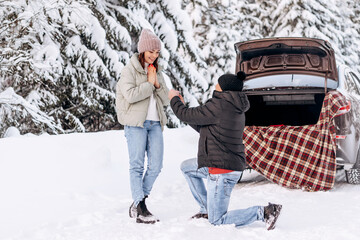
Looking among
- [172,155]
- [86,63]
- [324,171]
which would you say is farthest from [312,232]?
[86,63]

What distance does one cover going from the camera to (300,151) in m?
6.09

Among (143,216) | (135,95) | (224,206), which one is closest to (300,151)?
(224,206)

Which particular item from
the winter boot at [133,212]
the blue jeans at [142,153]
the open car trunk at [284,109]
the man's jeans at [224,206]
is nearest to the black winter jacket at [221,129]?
the man's jeans at [224,206]

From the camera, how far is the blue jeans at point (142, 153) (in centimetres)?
457

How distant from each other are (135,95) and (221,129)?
922 mm

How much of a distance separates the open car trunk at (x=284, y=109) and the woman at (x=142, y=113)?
3196 millimetres

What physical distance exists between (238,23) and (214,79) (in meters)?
4.13

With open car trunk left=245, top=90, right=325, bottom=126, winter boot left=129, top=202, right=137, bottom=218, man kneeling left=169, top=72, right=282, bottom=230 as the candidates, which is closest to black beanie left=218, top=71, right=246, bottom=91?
man kneeling left=169, top=72, right=282, bottom=230

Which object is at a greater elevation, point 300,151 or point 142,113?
point 142,113

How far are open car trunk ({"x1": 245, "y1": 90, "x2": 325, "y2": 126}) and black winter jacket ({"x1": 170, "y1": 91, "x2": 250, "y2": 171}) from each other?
3466mm

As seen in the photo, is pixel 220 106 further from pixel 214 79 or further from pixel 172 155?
pixel 214 79

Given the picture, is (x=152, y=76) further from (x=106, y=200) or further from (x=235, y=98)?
(x=106, y=200)

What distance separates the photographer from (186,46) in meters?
14.0

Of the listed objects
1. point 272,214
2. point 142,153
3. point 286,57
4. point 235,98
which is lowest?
point 272,214
